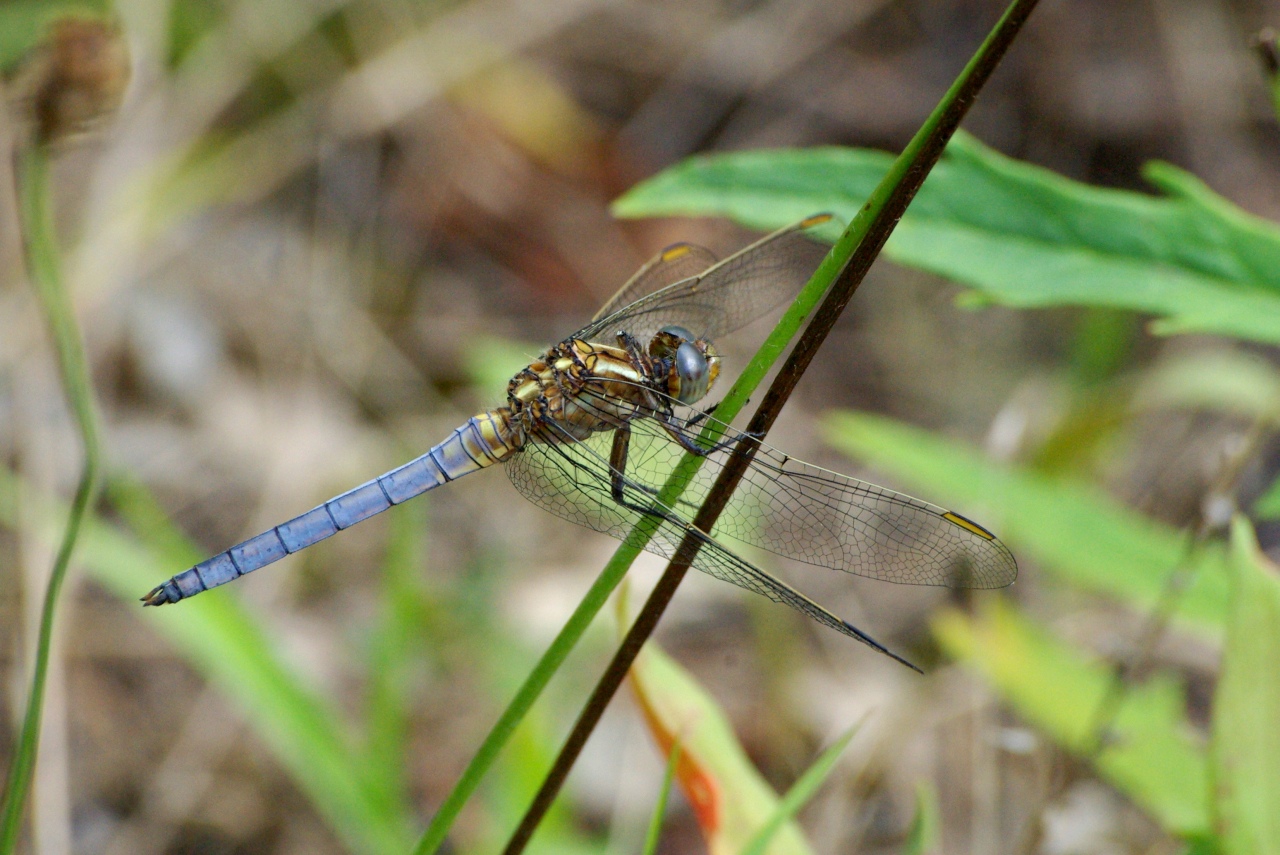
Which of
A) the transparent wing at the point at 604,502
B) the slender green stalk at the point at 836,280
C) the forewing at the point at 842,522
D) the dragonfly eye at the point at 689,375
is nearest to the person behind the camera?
the slender green stalk at the point at 836,280

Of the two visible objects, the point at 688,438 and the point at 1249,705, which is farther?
the point at 688,438

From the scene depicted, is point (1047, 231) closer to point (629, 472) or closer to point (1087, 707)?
point (629, 472)

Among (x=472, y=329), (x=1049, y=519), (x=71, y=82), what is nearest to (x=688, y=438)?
(x=71, y=82)

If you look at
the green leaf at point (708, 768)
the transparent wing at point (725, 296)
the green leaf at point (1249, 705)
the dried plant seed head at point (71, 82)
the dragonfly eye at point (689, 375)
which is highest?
the dried plant seed head at point (71, 82)

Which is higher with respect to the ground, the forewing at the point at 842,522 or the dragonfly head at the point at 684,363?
the dragonfly head at the point at 684,363

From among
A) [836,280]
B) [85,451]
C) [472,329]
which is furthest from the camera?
[472,329]

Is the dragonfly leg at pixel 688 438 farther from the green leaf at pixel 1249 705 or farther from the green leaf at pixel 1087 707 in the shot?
the green leaf at pixel 1087 707

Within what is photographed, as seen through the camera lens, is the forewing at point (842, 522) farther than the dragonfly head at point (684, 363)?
No

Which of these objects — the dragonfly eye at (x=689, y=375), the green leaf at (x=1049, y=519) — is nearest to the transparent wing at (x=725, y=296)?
the dragonfly eye at (x=689, y=375)
